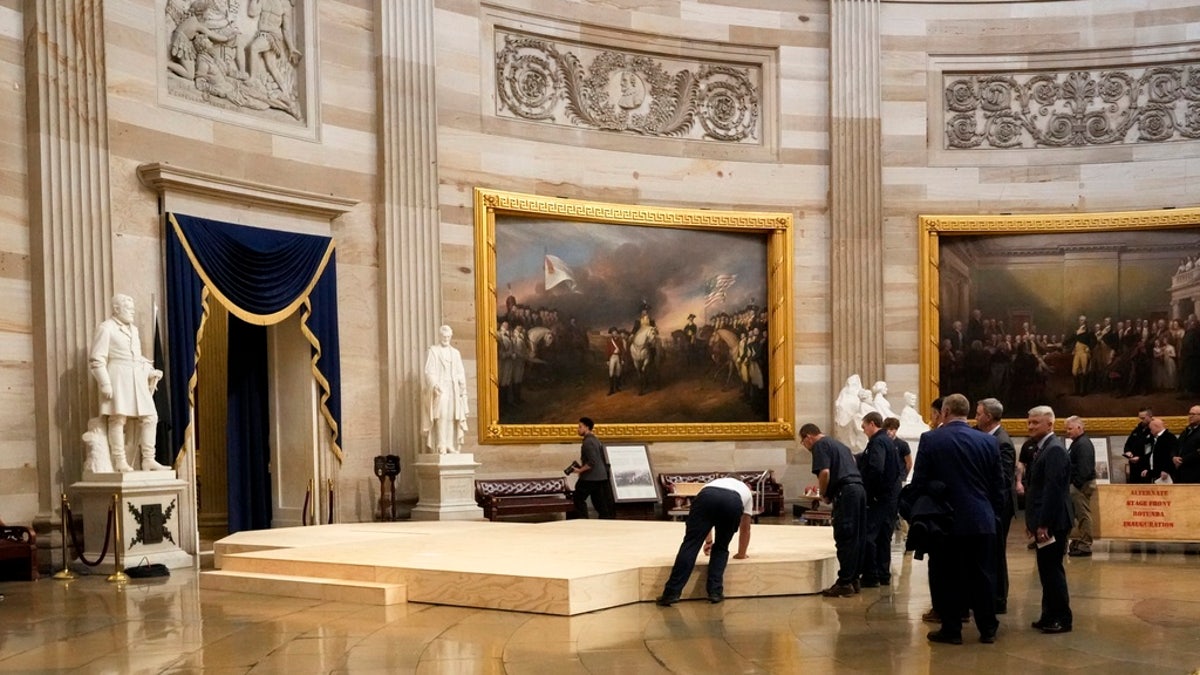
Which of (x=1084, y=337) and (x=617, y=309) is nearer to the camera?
(x=617, y=309)

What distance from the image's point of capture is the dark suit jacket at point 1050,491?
9.11m

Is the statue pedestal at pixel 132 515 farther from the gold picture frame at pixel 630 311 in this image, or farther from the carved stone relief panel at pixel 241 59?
the gold picture frame at pixel 630 311

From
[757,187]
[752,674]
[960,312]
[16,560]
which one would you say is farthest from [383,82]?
[752,674]

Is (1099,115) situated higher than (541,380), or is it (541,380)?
(1099,115)

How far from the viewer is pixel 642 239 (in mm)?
21250

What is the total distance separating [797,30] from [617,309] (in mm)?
6130

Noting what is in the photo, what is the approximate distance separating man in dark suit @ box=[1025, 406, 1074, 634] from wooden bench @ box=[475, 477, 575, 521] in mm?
9827

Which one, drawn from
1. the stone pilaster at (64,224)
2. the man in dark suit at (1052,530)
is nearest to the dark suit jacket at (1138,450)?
the man in dark suit at (1052,530)

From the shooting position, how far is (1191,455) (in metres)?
15.4

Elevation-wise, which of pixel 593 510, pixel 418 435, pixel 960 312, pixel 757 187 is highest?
pixel 757 187

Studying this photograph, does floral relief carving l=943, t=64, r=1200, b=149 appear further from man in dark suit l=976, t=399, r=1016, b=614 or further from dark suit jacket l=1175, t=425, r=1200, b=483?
man in dark suit l=976, t=399, r=1016, b=614

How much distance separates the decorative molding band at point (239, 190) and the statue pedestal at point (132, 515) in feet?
11.6

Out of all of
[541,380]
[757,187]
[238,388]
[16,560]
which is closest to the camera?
[16,560]

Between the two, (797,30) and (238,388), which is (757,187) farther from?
(238,388)
